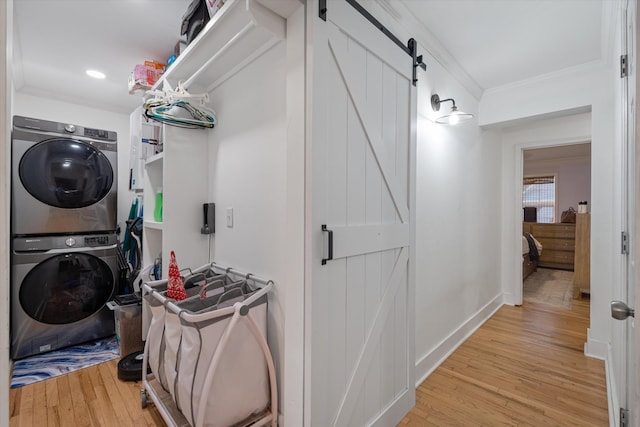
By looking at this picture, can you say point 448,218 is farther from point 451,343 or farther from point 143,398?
point 143,398

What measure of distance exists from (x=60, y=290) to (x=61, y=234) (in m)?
0.47

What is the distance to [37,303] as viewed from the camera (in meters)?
2.31

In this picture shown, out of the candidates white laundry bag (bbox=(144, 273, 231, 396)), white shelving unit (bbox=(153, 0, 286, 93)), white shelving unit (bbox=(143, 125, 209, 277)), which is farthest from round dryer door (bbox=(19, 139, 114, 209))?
white laundry bag (bbox=(144, 273, 231, 396))

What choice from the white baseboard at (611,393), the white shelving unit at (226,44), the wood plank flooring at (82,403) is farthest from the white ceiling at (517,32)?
the wood plank flooring at (82,403)

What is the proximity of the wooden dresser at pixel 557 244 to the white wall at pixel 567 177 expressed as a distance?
1.26 meters

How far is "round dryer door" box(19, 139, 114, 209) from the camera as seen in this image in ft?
7.72

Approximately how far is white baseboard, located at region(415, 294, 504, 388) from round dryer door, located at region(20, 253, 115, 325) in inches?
110

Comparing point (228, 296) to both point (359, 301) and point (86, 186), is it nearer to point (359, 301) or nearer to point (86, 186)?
point (359, 301)

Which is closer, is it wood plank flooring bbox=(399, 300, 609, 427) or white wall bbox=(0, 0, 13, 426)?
white wall bbox=(0, 0, 13, 426)

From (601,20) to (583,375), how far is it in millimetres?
2566

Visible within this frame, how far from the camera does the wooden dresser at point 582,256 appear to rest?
12.7 feet

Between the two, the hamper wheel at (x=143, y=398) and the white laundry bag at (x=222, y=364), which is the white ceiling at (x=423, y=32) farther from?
the hamper wheel at (x=143, y=398)

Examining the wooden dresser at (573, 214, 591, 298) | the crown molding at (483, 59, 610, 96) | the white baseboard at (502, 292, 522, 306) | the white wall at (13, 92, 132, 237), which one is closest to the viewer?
the crown molding at (483, 59, 610, 96)

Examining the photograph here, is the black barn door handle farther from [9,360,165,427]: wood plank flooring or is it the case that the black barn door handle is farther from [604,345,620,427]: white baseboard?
[604,345,620,427]: white baseboard
